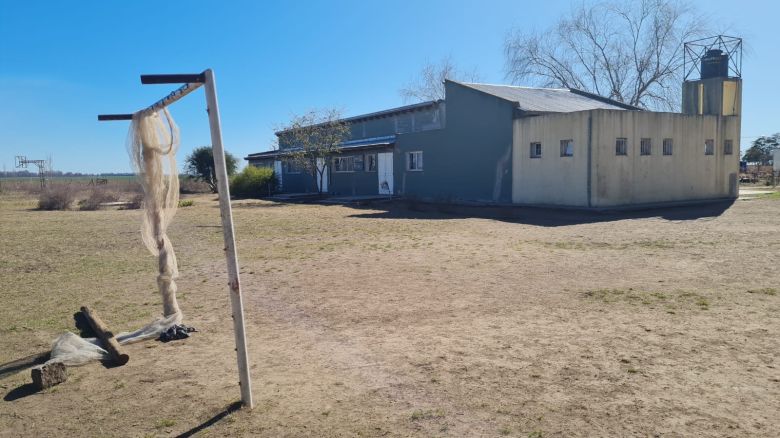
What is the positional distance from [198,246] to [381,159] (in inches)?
651

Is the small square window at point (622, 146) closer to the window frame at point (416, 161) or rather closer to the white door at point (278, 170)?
the window frame at point (416, 161)

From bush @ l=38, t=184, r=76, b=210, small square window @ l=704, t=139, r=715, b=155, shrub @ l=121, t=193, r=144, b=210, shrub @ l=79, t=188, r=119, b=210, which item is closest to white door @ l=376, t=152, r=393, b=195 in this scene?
shrub @ l=121, t=193, r=144, b=210

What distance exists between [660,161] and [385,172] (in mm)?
12868

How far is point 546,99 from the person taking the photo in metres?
23.8

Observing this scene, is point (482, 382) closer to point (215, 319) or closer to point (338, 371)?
point (338, 371)


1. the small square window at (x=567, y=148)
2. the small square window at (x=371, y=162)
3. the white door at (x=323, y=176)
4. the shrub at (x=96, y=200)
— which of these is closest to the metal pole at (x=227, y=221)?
the small square window at (x=567, y=148)

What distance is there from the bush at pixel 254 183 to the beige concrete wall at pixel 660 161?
78.4 ft

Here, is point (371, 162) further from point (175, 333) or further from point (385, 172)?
point (175, 333)

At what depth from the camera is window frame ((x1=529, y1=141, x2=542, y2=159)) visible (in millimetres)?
19712

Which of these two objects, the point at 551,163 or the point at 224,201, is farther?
the point at 551,163

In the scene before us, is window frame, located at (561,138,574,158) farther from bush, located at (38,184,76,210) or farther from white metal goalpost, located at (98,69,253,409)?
bush, located at (38,184,76,210)

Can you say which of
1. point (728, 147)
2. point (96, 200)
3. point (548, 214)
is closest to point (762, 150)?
point (728, 147)

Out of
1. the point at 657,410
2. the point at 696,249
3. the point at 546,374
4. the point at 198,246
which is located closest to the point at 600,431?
the point at 657,410

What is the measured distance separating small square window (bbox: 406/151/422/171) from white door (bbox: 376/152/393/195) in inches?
48.1
